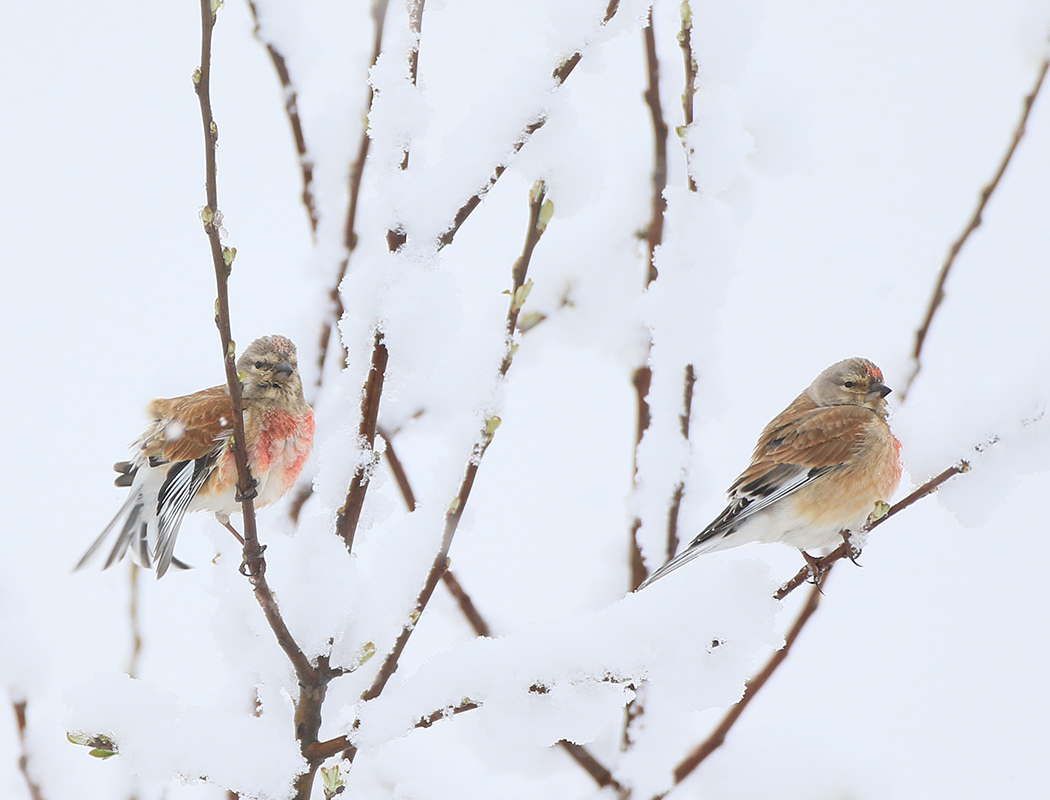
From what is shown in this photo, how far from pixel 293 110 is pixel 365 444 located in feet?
5.20

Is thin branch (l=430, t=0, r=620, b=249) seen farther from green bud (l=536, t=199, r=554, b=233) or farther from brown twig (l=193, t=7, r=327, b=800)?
brown twig (l=193, t=7, r=327, b=800)

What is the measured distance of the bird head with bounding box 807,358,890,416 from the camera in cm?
406

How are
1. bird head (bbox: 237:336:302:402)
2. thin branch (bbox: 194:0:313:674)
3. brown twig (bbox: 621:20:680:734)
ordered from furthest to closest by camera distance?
bird head (bbox: 237:336:302:402), brown twig (bbox: 621:20:680:734), thin branch (bbox: 194:0:313:674)

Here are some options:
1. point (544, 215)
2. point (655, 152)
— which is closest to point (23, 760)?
point (544, 215)

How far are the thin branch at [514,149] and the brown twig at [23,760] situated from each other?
1569 mm

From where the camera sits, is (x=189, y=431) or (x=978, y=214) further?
(x=189, y=431)

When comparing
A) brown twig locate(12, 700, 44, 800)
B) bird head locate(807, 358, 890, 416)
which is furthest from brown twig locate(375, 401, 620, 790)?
bird head locate(807, 358, 890, 416)

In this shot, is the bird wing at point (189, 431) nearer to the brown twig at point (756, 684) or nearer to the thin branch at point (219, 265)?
the thin branch at point (219, 265)

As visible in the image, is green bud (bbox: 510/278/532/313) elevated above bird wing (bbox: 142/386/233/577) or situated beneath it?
situated beneath

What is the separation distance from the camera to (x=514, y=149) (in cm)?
194

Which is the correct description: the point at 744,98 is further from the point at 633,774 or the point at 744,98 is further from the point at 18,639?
the point at 18,639

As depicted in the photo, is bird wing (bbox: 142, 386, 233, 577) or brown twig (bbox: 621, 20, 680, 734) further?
bird wing (bbox: 142, 386, 233, 577)

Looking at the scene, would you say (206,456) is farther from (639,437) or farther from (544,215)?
(544,215)

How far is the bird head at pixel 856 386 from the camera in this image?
4.06 metres
